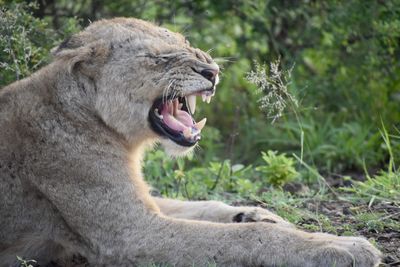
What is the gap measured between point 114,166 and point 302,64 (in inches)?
193

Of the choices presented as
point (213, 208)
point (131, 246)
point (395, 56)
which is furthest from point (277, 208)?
point (395, 56)

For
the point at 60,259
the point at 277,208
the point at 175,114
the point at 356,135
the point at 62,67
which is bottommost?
the point at 356,135

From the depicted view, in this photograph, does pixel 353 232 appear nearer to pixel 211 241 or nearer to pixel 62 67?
pixel 211 241

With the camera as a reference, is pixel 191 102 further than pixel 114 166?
Yes

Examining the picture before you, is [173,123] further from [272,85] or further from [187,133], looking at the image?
[272,85]

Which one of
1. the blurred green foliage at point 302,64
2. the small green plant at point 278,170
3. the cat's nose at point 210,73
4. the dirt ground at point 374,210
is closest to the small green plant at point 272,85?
the cat's nose at point 210,73

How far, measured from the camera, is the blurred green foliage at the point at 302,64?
858 centimetres

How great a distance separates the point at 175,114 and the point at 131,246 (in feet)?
3.22

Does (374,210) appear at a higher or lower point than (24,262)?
lower

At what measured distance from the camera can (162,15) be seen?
923 cm

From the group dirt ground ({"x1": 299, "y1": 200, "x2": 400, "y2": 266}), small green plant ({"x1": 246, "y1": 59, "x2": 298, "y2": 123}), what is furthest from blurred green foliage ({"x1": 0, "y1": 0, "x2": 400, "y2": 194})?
small green plant ({"x1": 246, "y1": 59, "x2": 298, "y2": 123})

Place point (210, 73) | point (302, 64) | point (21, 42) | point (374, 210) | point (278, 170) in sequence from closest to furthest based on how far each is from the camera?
1. point (210, 73)
2. point (374, 210)
3. point (21, 42)
4. point (278, 170)
5. point (302, 64)

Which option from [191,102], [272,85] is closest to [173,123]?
[191,102]

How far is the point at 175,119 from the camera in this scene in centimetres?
555
